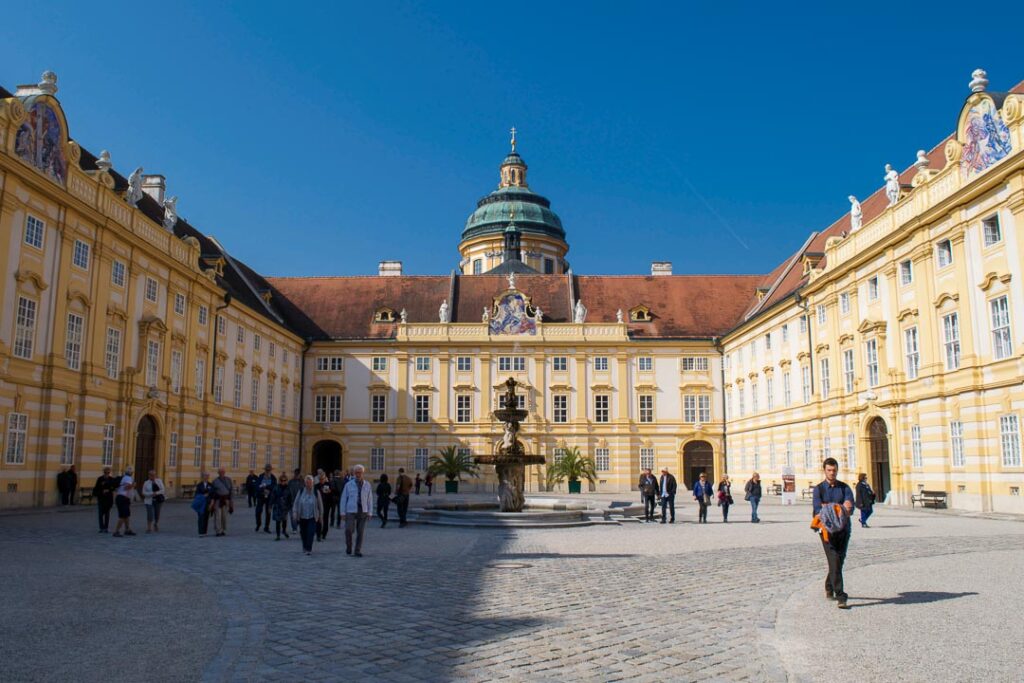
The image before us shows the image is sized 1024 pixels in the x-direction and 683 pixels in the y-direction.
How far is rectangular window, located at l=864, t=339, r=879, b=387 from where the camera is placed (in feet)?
109

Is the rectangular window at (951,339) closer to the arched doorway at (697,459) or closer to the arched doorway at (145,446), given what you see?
the arched doorway at (697,459)

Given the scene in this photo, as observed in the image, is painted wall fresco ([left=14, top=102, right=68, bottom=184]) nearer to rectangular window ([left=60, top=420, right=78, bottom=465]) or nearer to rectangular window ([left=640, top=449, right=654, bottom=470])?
rectangular window ([left=60, top=420, right=78, bottom=465])

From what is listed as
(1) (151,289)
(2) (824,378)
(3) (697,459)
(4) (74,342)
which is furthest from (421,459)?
(4) (74,342)

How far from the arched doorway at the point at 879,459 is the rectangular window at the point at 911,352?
267 cm

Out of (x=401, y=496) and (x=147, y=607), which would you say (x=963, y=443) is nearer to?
(x=401, y=496)

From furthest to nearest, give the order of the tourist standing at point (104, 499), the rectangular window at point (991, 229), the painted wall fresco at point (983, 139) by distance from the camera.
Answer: the rectangular window at point (991, 229) → the painted wall fresco at point (983, 139) → the tourist standing at point (104, 499)

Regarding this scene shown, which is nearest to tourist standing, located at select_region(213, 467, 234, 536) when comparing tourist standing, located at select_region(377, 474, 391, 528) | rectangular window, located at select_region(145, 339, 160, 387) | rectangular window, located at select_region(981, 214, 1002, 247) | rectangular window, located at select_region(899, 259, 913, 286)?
tourist standing, located at select_region(377, 474, 391, 528)

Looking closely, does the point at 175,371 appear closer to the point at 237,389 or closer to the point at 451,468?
the point at 237,389

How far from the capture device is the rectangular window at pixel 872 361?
109 feet

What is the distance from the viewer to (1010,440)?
25531 mm

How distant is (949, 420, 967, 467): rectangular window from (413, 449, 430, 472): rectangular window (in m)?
31.8

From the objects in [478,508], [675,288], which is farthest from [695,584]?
[675,288]

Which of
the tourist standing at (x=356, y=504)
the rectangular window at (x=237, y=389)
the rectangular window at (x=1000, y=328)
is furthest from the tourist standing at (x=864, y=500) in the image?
the rectangular window at (x=237, y=389)

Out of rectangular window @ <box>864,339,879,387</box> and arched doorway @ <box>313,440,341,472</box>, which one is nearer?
rectangular window @ <box>864,339,879,387</box>
